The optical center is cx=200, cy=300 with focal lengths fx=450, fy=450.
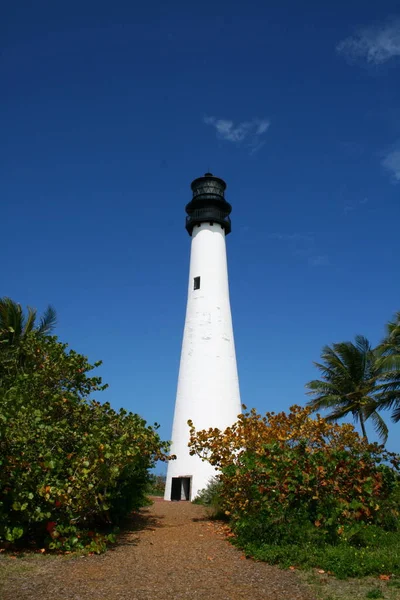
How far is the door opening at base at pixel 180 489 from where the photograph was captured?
18359mm

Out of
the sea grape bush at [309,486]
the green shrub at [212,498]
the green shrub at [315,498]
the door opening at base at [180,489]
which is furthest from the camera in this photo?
the door opening at base at [180,489]

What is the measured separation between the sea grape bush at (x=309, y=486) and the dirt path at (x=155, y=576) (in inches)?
36.6

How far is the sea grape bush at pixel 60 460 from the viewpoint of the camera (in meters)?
8.13

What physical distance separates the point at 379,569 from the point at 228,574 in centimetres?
238

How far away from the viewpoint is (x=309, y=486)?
30.0 ft

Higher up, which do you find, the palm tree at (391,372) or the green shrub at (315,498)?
the palm tree at (391,372)

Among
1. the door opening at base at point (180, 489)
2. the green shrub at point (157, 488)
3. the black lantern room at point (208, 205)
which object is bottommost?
the door opening at base at point (180, 489)

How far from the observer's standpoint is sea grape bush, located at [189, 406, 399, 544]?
8695 mm

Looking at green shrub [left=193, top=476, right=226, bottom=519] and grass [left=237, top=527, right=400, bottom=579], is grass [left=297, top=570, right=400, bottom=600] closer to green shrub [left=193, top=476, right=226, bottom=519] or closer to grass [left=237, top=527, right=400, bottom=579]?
grass [left=237, top=527, right=400, bottom=579]

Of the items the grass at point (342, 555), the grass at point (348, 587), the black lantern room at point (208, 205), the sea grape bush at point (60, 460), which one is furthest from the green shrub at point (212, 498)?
Result: the black lantern room at point (208, 205)

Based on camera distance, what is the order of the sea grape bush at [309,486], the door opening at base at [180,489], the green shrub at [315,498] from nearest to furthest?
the green shrub at [315,498]
the sea grape bush at [309,486]
the door opening at base at [180,489]

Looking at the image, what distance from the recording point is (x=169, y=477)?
18422 mm

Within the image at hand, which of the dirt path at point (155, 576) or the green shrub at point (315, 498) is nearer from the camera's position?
the dirt path at point (155, 576)

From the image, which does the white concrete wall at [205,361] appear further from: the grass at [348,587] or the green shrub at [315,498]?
the grass at [348,587]
